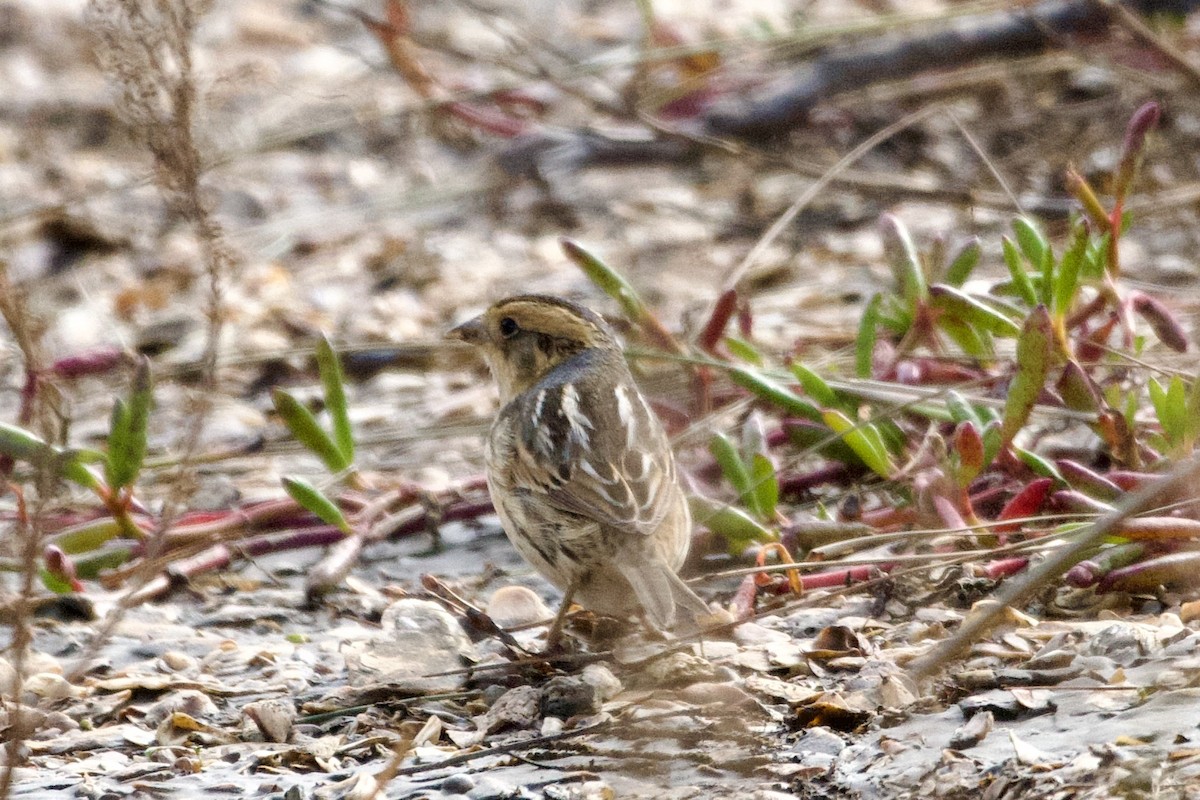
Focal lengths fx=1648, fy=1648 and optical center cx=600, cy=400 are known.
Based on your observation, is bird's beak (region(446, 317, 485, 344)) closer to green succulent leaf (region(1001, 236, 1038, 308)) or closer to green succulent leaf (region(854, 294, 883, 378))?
green succulent leaf (region(854, 294, 883, 378))

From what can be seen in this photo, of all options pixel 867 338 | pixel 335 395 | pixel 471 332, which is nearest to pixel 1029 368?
pixel 867 338

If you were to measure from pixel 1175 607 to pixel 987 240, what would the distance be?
3.17 meters

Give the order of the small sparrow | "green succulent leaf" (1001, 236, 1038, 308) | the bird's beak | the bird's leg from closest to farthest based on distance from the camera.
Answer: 1. the small sparrow
2. the bird's leg
3. "green succulent leaf" (1001, 236, 1038, 308)
4. the bird's beak

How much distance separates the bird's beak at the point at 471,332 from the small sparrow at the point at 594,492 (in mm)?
272

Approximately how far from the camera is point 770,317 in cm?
602

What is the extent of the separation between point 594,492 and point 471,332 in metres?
0.98

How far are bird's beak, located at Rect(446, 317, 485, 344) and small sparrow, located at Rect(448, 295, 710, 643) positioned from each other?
0.89 feet

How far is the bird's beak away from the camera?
171 inches

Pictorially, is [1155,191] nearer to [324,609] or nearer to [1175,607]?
[1175,607]

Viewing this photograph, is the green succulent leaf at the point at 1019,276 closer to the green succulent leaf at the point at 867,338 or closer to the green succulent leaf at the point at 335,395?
the green succulent leaf at the point at 867,338

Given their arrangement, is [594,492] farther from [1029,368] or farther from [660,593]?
[1029,368]

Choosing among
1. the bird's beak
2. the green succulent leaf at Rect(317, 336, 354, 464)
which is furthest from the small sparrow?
the green succulent leaf at Rect(317, 336, 354, 464)

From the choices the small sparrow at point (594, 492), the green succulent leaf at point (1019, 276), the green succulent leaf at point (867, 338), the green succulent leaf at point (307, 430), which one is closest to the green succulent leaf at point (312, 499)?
the green succulent leaf at point (307, 430)

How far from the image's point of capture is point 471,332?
4359 millimetres
